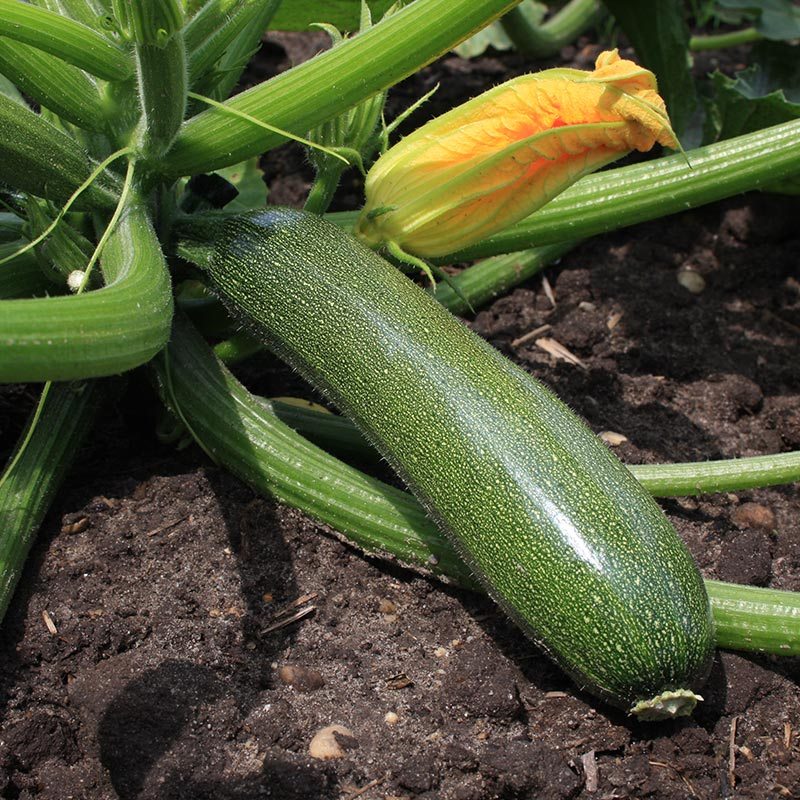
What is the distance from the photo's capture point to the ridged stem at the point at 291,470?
7.11 feet

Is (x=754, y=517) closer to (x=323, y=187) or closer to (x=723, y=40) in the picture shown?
(x=323, y=187)

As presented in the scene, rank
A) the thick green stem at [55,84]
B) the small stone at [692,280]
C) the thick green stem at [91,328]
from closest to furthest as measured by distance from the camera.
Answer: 1. the thick green stem at [91,328]
2. the thick green stem at [55,84]
3. the small stone at [692,280]

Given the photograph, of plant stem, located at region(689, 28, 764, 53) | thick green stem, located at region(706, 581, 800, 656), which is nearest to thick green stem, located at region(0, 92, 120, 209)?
thick green stem, located at region(706, 581, 800, 656)

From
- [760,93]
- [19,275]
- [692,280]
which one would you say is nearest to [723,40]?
[760,93]

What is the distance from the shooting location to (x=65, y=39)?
6.03ft

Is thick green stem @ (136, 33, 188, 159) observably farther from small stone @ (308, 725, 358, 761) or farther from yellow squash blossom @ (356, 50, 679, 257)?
small stone @ (308, 725, 358, 761)

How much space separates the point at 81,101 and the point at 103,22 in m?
0.27

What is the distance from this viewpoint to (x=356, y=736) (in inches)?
75.8

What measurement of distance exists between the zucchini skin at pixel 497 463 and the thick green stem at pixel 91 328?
0.33 meters

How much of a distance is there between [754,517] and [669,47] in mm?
1566

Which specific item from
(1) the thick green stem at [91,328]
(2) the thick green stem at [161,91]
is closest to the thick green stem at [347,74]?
(2) the thick green stem at [161,91]

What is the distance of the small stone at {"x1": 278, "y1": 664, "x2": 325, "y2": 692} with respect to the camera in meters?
2.01

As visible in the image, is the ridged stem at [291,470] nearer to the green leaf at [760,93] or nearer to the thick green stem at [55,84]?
the thick green stem at [55,84]

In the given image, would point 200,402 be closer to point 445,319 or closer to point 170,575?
point 170,575
